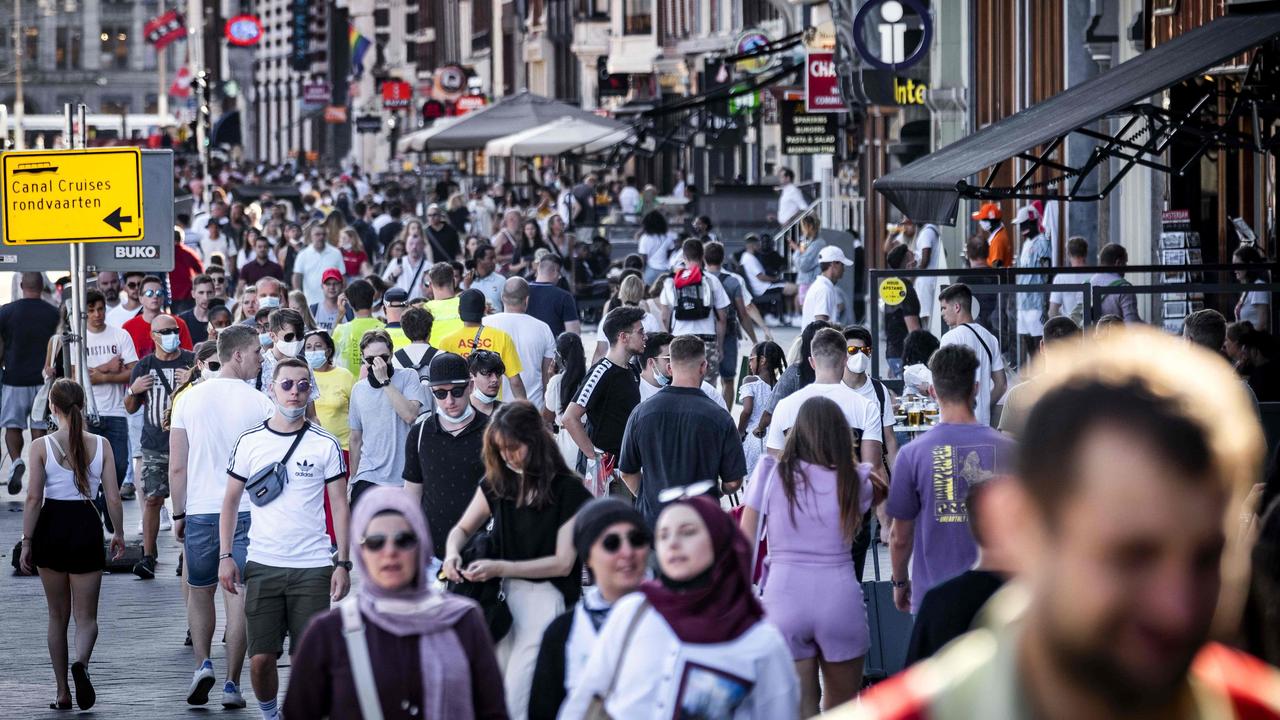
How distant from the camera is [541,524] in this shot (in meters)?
7.27

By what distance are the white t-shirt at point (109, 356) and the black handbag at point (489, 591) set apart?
8.02 metres

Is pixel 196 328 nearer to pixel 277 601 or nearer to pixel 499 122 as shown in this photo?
pixel 277 601

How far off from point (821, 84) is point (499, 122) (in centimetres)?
1323

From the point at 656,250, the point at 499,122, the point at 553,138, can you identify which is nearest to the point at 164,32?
the point at 499,122

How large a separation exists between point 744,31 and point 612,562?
40.9 metres

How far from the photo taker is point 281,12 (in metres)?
149

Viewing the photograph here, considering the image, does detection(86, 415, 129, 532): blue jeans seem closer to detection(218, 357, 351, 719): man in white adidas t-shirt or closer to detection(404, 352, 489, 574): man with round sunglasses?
→ detection(218, 357, 351, 719): man in white adidas t-shirt

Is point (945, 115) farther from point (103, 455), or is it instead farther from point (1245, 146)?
point (103, 455)

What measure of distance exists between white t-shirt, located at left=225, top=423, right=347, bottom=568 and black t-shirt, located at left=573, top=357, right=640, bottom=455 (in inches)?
97.0

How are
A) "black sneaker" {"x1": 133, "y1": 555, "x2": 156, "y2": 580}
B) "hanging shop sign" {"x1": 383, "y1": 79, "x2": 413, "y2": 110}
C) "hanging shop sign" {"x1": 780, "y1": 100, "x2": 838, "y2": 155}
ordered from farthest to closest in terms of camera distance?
"hanging shop sign" {"x1": 383, "y1": 79, "x2": 413, "y2": 110} < "hanging shop sign" {"x1": 780, "y1": 100, "x2": 838, "y2": 155} < "black sneaker" {"x1": 133, "y1": 555, "x2": 156, "y2": 580}

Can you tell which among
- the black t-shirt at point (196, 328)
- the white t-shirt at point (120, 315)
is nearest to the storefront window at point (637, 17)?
the black t-shirt at point (196, 328)

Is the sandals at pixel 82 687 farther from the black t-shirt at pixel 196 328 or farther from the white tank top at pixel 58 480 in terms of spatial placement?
the black t-shirt at pixel 196 328

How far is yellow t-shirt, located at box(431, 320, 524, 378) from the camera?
12.9 m

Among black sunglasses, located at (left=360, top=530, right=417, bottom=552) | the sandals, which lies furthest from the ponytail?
black sunglasses, located at (left=360, top=530, right=417, bottom=552)
